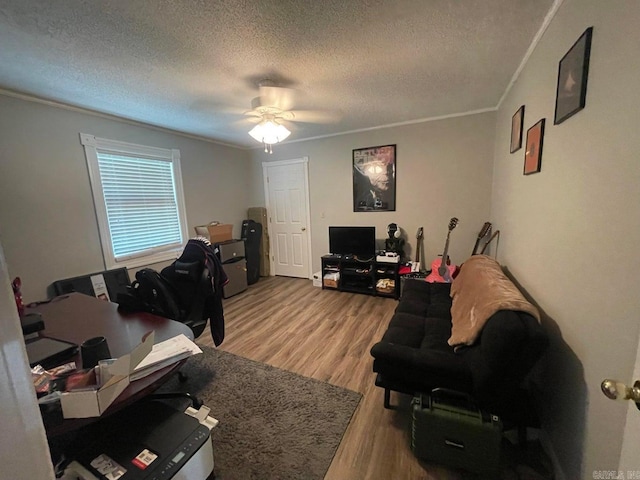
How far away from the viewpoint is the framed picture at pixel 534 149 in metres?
1.59

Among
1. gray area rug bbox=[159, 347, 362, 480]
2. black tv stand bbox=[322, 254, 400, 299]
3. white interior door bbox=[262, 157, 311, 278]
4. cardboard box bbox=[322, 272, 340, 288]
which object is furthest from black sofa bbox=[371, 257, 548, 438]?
white interior door bbox=[262, 157, 311, 278]

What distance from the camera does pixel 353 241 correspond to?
3.88m

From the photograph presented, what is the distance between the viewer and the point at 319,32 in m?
1.57

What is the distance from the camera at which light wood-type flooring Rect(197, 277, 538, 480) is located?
1407 mm

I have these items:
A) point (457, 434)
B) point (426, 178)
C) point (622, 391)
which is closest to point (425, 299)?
point (457, 434)

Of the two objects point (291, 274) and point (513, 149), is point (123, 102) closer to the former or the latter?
point (291, 274)

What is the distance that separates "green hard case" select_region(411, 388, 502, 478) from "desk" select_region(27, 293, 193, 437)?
127 centimetres

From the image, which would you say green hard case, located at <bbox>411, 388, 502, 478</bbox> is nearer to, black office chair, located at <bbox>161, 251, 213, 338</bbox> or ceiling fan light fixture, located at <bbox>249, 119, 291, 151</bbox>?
black office chair, located at <bbox>161, 251, 213, 338</bbox>

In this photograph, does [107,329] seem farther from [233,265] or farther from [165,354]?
[233,265]

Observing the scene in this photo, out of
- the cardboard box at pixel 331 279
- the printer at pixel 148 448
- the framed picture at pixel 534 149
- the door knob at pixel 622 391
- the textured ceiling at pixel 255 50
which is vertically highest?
the textured ceiling at pixel 255 50

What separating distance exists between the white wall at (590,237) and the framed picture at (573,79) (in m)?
0.04

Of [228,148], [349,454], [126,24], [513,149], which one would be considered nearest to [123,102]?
[126,24]

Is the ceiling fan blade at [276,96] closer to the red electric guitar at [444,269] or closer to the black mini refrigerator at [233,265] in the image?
the black mini refrigerator at [233,265]

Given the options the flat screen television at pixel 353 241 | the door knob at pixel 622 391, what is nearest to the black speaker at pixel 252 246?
the flat screen television at pixel 353 241
